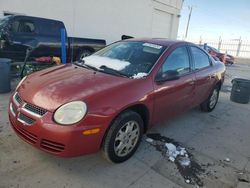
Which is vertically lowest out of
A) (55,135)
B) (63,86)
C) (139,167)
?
(139,167)

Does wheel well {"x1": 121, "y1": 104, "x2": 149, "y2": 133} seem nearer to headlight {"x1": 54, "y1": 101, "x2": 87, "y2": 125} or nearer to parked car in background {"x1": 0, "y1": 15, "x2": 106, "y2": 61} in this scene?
headlight {"x1": 54, "y1": 101, "x2": 87, "y2": 125}

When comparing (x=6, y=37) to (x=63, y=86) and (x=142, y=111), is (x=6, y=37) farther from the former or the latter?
(x=142, y=111)

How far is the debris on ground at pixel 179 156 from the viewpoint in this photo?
2.94 metres

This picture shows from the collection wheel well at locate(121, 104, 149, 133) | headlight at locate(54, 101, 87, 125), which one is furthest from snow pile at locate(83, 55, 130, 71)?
headlight at locate(54, 101, 87, 125)

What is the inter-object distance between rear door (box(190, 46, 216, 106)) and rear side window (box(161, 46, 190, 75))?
0.28 meters

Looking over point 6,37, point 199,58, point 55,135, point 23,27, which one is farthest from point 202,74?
point 23,27

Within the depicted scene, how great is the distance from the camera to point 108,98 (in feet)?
8.76

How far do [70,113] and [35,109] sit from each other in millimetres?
431

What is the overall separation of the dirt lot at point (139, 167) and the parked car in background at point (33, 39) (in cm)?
370

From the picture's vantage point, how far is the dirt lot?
266 centimetres

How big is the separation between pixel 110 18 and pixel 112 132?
11756mm

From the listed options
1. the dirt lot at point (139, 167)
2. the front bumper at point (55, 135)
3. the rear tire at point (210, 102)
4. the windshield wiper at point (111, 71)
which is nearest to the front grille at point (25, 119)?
the front bumper at point (55, 135)

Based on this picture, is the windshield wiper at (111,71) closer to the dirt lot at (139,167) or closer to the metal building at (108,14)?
the dirt lot at (139,167)

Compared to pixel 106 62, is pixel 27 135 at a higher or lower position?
lower
